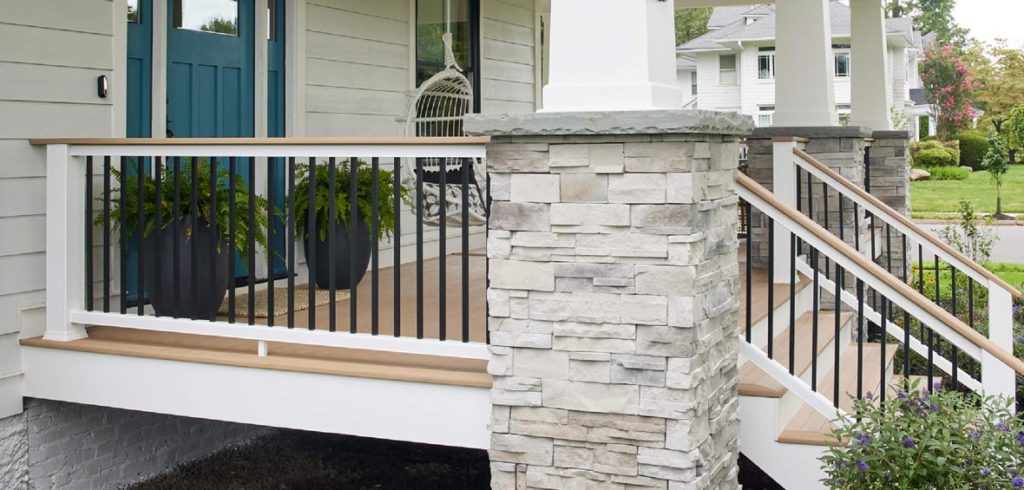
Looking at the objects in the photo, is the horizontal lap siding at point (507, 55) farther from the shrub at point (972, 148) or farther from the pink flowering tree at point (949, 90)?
the pink flowering tree at point (949, 90)

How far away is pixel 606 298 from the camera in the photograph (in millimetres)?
3818

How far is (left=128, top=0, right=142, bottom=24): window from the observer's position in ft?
18.0

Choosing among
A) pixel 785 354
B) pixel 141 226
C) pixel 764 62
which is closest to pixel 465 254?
pixel 141 226

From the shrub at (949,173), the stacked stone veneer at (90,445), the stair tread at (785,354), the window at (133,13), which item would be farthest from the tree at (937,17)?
the stacked stone veneer at (90,445)

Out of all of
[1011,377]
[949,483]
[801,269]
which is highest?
[801,269]

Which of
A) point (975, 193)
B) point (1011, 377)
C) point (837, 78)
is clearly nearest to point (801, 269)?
point (1011, 377)

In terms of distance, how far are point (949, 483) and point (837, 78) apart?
108 ft

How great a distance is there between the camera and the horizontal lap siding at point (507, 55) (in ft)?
29.0

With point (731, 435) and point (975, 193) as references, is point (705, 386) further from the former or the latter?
point (975, 193)

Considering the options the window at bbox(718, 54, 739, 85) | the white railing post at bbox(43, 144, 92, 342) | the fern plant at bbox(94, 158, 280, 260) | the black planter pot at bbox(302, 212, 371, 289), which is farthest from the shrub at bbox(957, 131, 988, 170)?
the white railing post at bbox(43, 144, 92, 342)

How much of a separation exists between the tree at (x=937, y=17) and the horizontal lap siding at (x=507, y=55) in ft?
150

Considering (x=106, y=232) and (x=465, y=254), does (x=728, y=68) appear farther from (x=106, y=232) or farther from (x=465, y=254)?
(x=465, y=254)

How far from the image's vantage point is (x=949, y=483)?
3.78m

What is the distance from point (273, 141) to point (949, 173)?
2628cm
